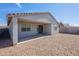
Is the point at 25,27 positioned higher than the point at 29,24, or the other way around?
the point at 29,24

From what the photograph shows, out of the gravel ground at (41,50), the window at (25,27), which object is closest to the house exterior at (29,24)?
the window at (25,27)

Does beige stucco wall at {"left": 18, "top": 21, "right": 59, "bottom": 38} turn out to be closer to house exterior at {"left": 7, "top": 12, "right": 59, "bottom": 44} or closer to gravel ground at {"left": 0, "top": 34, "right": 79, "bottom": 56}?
house exterior at {"left": 7, "top": 12, "right": 59, "bottom": 44}

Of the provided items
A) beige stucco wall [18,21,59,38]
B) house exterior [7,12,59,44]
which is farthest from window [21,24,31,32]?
beige stucco wall [18,21,59,38]

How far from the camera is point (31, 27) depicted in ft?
46.0

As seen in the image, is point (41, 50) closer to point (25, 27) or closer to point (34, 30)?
point (25, 27)

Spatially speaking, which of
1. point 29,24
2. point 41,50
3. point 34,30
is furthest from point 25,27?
point 41,50

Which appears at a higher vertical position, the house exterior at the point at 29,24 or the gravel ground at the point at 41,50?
the house exterior at the point at 29,24

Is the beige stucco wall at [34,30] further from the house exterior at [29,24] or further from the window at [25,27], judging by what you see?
the window at [25,27]

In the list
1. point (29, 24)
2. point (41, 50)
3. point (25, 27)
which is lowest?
point (41, 50)

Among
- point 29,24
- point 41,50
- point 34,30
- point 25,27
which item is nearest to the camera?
point 41,50

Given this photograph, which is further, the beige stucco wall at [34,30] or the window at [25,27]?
the window at [25,27]

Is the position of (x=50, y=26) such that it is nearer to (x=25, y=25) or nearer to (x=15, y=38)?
(x=25, y=25)

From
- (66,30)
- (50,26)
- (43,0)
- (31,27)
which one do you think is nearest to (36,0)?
(43,0)

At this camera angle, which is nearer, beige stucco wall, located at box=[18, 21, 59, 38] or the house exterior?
Answer: the house exterior
